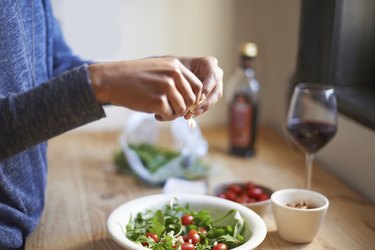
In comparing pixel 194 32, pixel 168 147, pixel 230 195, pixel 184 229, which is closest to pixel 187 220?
pixel 184 229

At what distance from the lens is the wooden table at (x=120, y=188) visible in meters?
0.93

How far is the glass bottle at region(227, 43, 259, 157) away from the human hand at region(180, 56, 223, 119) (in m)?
0.45

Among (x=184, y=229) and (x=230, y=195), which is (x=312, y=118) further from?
(x=184, y=229)

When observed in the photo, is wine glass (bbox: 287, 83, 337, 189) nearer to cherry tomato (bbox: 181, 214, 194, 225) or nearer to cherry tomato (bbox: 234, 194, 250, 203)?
cherry tomato (bbox: 234, 194, 250, 203)

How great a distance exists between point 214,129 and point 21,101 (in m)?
1.02

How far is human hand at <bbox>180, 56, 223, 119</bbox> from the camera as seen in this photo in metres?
0.84

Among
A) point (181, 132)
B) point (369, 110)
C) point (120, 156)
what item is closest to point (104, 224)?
point (120, 156)

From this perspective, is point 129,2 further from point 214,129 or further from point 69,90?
point 69,90

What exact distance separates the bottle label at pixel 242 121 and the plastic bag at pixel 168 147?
10cm

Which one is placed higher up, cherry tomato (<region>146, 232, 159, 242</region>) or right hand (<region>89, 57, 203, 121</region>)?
right hand (<region>89, 57, 203, 121</region>)

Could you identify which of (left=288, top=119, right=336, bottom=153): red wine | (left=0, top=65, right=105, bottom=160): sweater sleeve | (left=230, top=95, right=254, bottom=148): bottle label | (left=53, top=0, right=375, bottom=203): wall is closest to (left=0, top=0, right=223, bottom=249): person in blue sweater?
(left=0, top=65, right=105, bottom=160): sweater sleeve

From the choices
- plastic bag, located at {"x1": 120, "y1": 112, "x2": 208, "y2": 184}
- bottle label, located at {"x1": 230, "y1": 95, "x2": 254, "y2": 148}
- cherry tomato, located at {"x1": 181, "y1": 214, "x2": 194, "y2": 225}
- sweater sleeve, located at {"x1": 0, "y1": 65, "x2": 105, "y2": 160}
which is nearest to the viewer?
sweater sleeve, located at {"x1": 0, "y1": 65, "x2": 105, "y2": 160}

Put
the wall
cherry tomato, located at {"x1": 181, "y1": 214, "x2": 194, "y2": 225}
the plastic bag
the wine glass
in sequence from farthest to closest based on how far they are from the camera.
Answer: the wall < the plastic bag < the wine glass < cherry tomato, located at {"x1": 181, "y1": 214, "x2": 194, "y2": 225}

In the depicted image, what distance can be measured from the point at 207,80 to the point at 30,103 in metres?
0.30
